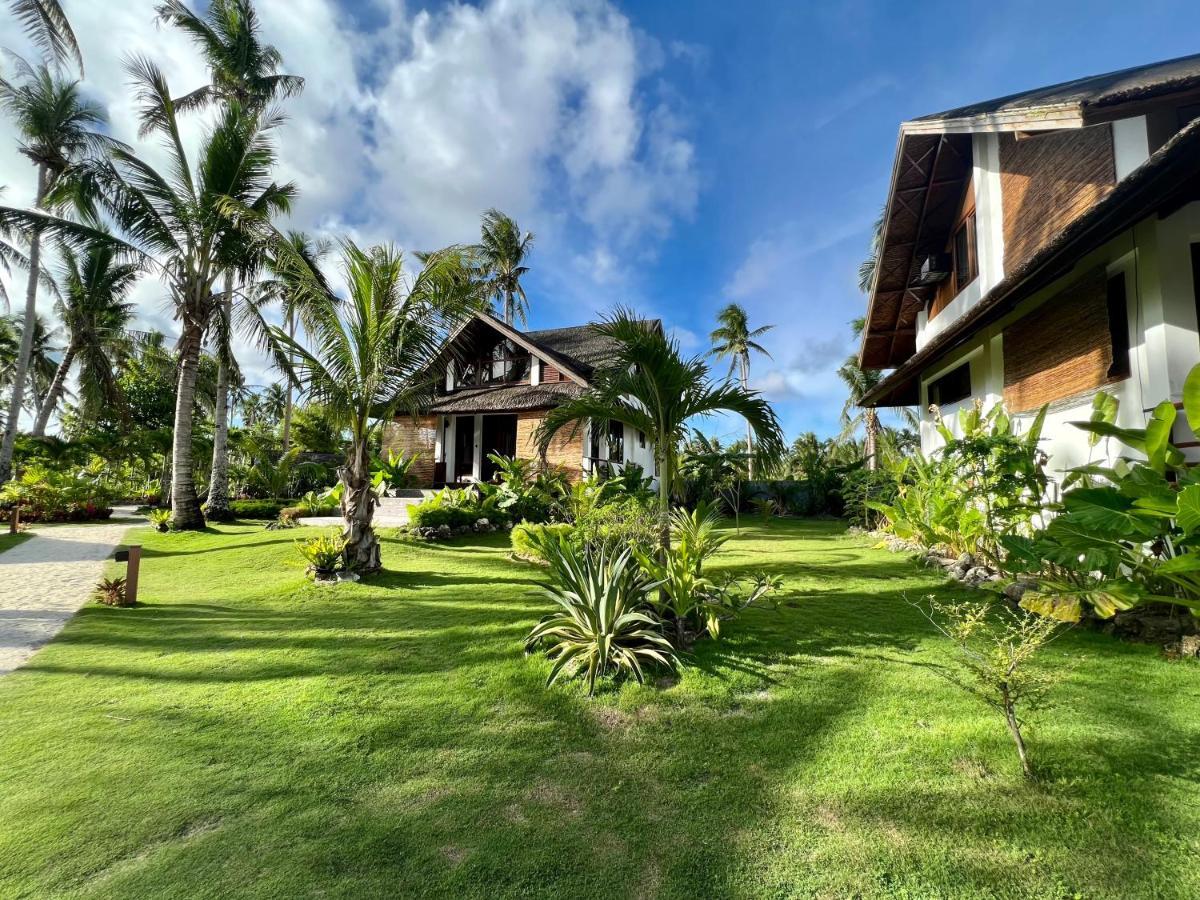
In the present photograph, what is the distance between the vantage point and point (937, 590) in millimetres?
5953

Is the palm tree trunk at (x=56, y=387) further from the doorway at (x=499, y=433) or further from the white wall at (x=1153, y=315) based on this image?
the white wall at (x=1153, y=315)

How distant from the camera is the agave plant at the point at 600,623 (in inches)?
156

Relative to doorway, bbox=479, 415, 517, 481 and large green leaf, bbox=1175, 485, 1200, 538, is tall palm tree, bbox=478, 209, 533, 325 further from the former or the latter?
large green leaf, bbox=1175, 485, 1200, 538

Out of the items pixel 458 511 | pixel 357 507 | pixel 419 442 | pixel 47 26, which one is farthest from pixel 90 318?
pixel 357 507

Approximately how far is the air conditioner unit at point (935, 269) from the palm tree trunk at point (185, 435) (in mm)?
16953

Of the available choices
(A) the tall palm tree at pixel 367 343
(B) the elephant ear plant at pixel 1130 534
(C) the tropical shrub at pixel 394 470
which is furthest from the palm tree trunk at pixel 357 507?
(C) the tropical shrub at pixel 394 470

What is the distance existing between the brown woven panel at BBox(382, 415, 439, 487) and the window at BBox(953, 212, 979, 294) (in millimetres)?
15226

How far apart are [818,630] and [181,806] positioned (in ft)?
15.3

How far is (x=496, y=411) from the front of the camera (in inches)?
645

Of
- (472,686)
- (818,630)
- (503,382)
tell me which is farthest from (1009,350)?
(503,382)

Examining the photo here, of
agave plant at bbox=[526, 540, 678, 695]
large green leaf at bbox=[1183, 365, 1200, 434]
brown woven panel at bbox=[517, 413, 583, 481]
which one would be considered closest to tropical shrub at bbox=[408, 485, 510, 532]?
brown woven panel at bbox=[517, 413, 583, 481]

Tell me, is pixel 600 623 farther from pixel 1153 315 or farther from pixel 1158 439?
pixel 1153 315

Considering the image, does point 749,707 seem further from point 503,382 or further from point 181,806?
point 503,382

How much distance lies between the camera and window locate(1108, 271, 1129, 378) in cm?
546
